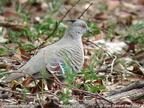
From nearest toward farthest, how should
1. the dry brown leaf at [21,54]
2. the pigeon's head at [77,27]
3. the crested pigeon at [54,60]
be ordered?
the crested pigeon at [54,60]
the dry brown leaf at [21,54]
the pigeon's head at [77,27]

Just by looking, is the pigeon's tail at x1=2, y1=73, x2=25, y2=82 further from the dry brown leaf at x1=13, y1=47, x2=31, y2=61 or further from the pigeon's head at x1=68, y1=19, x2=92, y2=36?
the pigeon's head at x1=68, y1=19, x2=92, y2=36

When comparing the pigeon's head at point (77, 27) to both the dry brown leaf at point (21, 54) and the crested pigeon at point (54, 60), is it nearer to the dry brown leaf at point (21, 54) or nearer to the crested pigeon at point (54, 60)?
the crested pigeon at point (54, 60)

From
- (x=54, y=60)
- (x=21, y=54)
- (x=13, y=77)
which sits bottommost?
(x=13, y=77)

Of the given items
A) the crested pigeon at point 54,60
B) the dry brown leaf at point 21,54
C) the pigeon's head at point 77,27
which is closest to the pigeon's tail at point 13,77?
the crested pigeon at point 54,60

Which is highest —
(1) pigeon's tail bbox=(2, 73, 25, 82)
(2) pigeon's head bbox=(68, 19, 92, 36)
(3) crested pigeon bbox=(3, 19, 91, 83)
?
(2) pigeon's head bbox=(68, 19, 92, 36)

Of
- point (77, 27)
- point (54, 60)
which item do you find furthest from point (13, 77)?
point (77, 27)

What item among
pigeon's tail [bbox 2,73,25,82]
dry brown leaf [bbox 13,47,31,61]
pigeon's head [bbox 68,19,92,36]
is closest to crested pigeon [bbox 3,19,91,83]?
pigeon's tail [bbox 2,73,25,82]

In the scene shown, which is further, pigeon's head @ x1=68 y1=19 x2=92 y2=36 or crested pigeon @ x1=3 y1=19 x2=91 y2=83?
pigeon's head @ x1=68 y1=19 x2=92 y2=36

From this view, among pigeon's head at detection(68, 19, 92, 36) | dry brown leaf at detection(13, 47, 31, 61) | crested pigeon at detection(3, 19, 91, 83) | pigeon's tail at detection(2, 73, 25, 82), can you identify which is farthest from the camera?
pigeon's head at detection(68, 19, 92, 36)

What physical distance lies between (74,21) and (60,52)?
Answer: 1160 millimetres

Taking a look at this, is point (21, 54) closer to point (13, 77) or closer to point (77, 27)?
point (77, 27)

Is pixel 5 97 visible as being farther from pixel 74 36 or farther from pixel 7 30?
pixel 7 30

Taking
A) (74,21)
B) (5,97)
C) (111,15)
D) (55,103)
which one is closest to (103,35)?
(74,21)

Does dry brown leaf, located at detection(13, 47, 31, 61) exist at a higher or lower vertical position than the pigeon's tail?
higher
